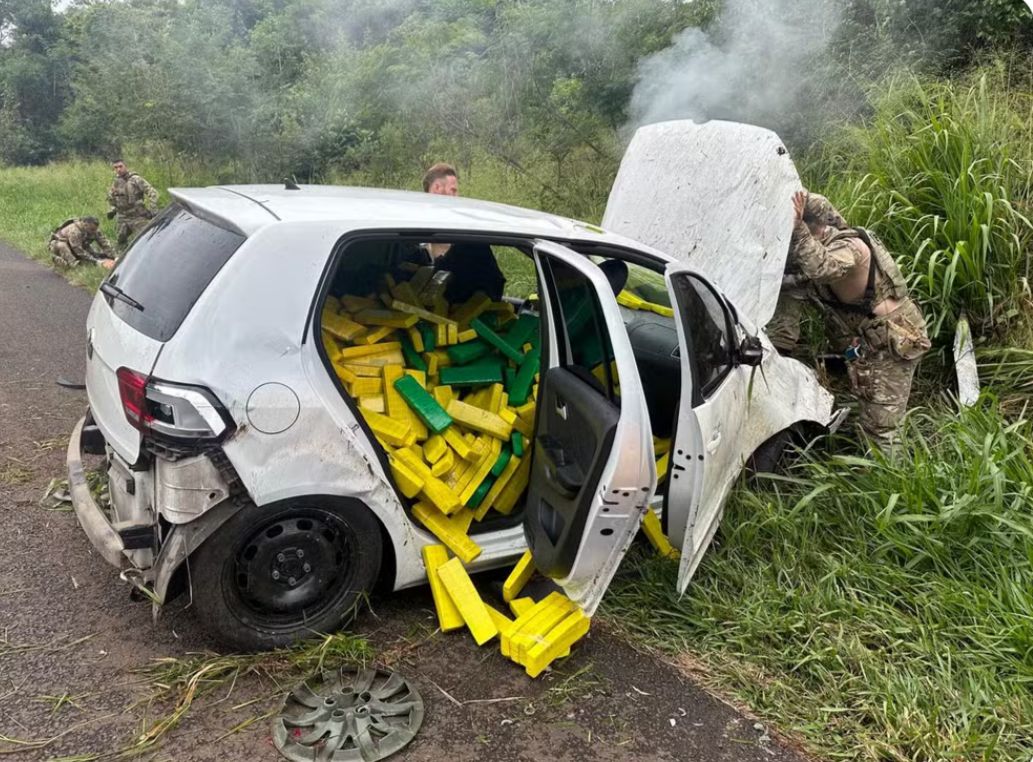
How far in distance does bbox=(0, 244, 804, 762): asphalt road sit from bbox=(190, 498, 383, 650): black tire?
0.18 meters

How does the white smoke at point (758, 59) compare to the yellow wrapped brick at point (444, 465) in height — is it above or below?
above

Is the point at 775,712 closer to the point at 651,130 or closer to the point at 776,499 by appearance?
the point at 776,499

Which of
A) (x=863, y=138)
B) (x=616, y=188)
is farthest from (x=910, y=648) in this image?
(x=863, y=138)

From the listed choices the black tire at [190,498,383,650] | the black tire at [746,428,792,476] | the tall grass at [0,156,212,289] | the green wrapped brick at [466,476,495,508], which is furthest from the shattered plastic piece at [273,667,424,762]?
the tall grass at [0,156,212,289]

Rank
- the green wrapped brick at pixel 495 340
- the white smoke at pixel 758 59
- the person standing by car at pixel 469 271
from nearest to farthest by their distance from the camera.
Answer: the green wrapped brick at pixel 495 340, the person standing by car at pixel 469 271, the white smoke at pixel 758 59

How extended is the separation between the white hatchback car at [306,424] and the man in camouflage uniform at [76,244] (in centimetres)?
785

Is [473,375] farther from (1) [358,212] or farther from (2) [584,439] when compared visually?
(1) [358,212]

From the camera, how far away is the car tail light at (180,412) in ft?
7.91

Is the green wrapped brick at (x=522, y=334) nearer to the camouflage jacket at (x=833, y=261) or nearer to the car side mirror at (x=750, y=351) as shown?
the car side mirror at (x=750, y=351)

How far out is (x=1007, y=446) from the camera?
367cm

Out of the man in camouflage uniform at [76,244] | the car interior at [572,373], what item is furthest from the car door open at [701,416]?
the man in camouflage uniform at [76,244]

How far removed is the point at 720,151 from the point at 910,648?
2.61 meters

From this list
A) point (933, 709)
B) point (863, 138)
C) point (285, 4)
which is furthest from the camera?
point (285, 4)

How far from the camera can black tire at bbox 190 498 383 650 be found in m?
2.59
